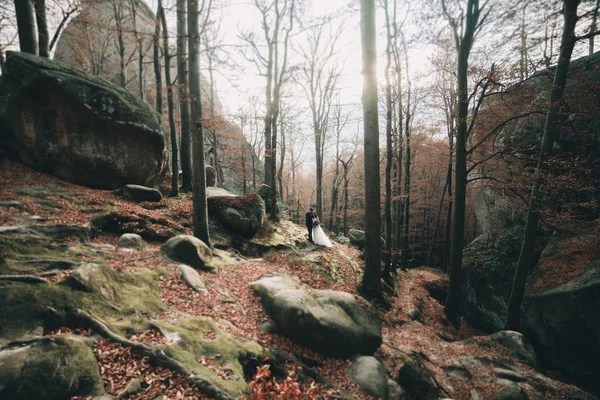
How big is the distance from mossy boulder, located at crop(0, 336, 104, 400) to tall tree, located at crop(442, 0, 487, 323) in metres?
11.0

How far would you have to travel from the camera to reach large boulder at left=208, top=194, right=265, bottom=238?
10.9 m

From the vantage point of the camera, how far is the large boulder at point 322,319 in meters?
5.45

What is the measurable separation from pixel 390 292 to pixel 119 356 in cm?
990

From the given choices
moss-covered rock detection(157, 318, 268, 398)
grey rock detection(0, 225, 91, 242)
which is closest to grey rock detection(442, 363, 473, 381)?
moss-covered rock detection(157, 318, 268, 398)

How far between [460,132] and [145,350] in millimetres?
11507

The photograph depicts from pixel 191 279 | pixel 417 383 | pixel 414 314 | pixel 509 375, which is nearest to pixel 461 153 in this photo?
pixel 414 314

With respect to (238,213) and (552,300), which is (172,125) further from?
(552,300)

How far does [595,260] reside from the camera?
7531 millimetres

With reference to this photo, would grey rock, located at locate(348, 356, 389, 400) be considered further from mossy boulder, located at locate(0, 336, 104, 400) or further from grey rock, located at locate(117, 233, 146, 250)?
grey rock, located at locate(117, 233, 146, 250)

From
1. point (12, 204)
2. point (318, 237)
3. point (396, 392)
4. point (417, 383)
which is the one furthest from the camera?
point (318, 237)

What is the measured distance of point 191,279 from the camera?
592cm

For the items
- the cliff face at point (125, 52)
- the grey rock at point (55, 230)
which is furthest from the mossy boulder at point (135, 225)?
the cliff face at point (125, 52)

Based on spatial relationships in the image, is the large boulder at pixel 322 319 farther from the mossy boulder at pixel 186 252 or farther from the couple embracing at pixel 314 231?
the couple embracing at pixel 314 231

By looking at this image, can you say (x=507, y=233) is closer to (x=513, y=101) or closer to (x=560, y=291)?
(x=560, y=291)
